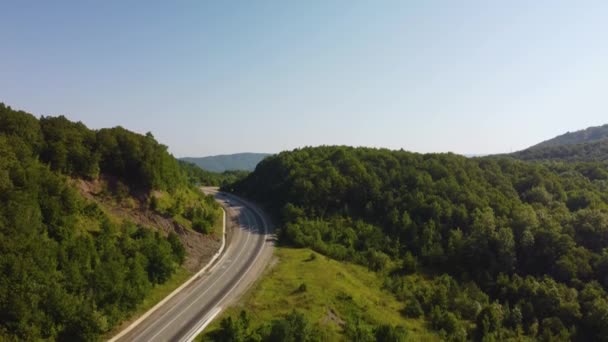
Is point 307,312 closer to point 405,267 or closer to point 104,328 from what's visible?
point 104,328

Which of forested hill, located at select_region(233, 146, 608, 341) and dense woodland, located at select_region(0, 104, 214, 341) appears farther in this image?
forested hill, located at select_region(233, 146, 608, 341)

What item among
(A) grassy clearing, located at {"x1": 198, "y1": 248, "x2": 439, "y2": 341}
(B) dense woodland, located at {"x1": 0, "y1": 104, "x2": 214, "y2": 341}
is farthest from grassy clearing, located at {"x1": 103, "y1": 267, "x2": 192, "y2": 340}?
(A) grassy clearing, located at {"x1": 198, "y1": 248, "x2": 439, "y2": 341}

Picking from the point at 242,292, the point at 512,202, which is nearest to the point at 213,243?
the point at 242,292

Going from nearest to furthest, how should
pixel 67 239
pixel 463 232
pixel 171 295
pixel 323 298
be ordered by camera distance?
pixel 67 239 → pixel 171 295 → pixel 323 298 → pixel 463 232

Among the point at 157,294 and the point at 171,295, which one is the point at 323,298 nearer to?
the point at 171,295

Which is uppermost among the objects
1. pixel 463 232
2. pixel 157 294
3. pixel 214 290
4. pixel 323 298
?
pixel 157 294

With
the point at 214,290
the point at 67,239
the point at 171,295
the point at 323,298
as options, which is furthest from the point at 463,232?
the point at 67,239

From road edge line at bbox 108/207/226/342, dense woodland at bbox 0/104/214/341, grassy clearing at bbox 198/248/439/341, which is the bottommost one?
grassy clearing at bbox 198/248/439/341

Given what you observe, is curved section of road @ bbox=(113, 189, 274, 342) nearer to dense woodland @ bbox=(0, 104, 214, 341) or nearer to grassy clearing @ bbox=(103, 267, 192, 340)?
grassy clearing @ bbox=(103, 267, 192, 340)
